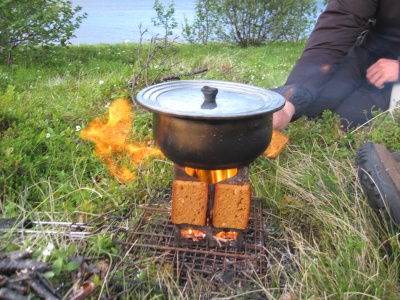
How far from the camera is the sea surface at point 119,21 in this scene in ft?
32.6

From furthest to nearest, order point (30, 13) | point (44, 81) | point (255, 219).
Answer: point (30, 13) → point (44, 81) → point (255, 219)

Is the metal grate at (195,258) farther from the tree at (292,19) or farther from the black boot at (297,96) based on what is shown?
the tree at (292,19)

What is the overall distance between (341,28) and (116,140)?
2073 mm

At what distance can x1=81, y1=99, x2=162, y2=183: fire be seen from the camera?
3014 millimetres

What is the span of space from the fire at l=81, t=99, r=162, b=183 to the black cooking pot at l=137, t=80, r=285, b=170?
1119 millimetres

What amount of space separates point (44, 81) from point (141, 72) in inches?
65.1

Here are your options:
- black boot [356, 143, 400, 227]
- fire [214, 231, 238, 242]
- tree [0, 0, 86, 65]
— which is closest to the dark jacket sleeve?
black boot [356, 143, 400, 227]

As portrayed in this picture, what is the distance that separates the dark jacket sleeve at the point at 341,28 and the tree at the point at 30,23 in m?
4.21

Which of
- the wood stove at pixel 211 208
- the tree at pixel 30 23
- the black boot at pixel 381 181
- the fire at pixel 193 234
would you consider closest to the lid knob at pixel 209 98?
the wood stove at pixel 211 208

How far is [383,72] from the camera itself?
10.9 ft

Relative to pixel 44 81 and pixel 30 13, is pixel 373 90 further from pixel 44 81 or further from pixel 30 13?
pixel 30 13

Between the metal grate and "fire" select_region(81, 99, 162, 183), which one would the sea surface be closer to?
"fire" select_region(81, 99, 162, 183)

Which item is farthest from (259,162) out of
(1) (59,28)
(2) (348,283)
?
(1) (59,28)

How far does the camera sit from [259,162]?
299cm
